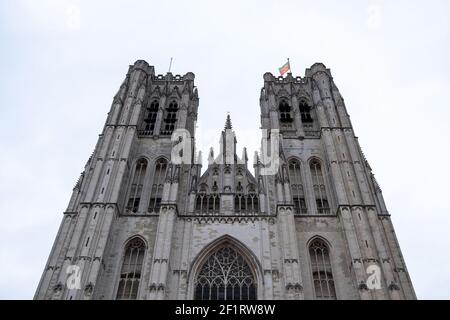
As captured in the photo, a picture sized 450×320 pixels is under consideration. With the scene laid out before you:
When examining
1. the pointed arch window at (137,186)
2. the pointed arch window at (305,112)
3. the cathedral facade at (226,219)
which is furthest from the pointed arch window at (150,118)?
the pointed arch window at (305,112)

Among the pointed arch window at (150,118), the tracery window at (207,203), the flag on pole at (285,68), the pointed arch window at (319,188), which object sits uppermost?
the flag on pole at (285,68)

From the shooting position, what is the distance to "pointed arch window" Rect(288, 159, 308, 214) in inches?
1094

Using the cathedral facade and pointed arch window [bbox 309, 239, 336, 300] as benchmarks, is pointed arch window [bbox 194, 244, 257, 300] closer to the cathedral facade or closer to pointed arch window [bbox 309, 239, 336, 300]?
the cathedral facade

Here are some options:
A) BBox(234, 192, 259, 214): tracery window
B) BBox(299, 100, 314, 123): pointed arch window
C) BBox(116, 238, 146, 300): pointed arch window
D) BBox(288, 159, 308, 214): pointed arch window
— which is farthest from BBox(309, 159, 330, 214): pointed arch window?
BBox(116, 238, 146, 300): pointed arch window

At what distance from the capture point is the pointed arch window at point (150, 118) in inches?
1322

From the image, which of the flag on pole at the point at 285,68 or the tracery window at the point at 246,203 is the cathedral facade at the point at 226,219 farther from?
the flag on pole at the point at 285,68

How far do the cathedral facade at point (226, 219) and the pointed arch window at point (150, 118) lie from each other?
15cm

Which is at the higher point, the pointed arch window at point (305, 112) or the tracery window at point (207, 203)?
the pointed arch window at point (305, 112)

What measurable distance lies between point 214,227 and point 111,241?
19.7 feet

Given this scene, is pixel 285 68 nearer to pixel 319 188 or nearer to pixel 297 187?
pixel 297 187

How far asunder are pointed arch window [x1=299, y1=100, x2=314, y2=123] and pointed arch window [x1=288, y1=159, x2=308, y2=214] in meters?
5.19
